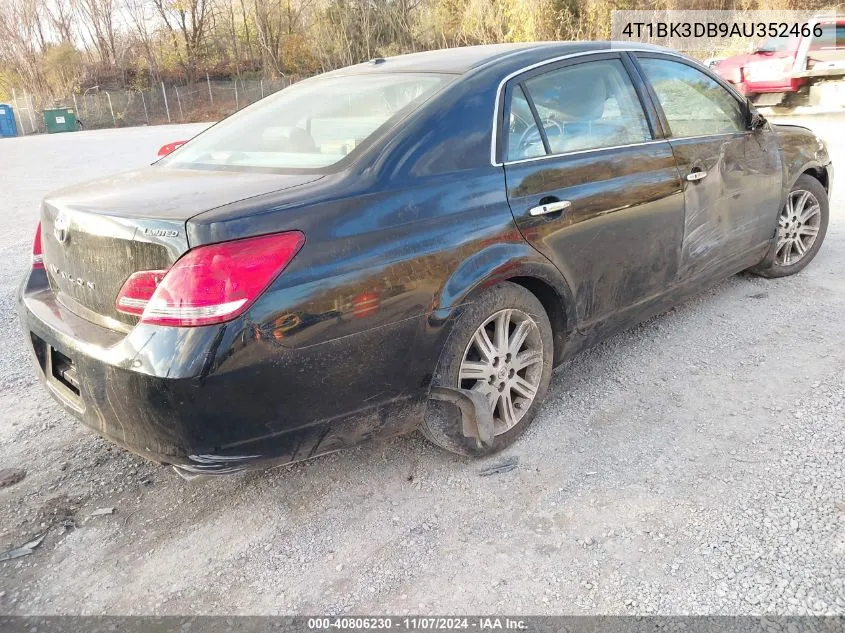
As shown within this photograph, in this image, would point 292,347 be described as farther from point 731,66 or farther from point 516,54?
point 731,66

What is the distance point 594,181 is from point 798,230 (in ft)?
8.17

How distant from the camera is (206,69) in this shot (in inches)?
1895

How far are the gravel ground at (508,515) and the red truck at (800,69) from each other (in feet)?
42.4

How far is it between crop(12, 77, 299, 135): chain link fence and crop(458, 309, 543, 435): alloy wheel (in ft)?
129

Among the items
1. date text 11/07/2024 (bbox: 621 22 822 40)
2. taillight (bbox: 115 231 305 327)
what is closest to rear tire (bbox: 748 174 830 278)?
taillight (bbox: 115 231 305 327)

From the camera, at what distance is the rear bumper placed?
1.96m

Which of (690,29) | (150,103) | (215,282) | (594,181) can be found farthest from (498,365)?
(150,103)

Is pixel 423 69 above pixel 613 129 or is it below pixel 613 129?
above

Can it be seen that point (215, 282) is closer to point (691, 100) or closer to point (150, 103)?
point (691, 100)

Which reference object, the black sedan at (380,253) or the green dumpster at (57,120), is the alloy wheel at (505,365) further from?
the green dumpster at (57,120)

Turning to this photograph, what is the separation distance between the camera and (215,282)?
6.32ft

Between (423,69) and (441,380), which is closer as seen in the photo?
(441,380)

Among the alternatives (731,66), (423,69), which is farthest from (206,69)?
(423,69)

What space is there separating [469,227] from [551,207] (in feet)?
1.56
